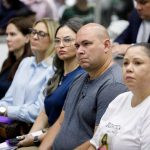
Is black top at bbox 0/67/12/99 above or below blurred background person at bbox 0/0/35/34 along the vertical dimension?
below

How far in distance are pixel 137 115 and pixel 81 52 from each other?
0.82m

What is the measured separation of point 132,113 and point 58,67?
148cm

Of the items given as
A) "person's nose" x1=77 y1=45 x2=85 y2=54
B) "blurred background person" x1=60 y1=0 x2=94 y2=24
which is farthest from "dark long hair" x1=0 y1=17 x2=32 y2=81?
"person's nose" x1=77 y1=45 x2=85 y2=54

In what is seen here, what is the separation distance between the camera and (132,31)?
5.36 meters

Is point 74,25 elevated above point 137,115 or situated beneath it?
elevated above

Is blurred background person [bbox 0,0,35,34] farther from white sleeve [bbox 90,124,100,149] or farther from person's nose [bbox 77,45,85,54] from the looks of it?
white sleeve [bbox 90,124,100,149]

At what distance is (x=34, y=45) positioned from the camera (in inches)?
199

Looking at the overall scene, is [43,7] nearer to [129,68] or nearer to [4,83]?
[4,83]

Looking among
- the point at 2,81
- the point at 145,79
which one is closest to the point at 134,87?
the point at 145,79

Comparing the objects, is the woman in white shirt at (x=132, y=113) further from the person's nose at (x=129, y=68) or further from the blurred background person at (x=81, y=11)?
the blurred background person at (x=81, y=11)

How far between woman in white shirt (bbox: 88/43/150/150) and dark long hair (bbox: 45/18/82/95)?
47.4 inches

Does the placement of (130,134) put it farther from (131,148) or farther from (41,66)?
(41,66)

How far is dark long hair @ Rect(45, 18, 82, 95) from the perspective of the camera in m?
4.48

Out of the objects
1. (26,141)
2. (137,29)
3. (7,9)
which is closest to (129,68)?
(26,141)
